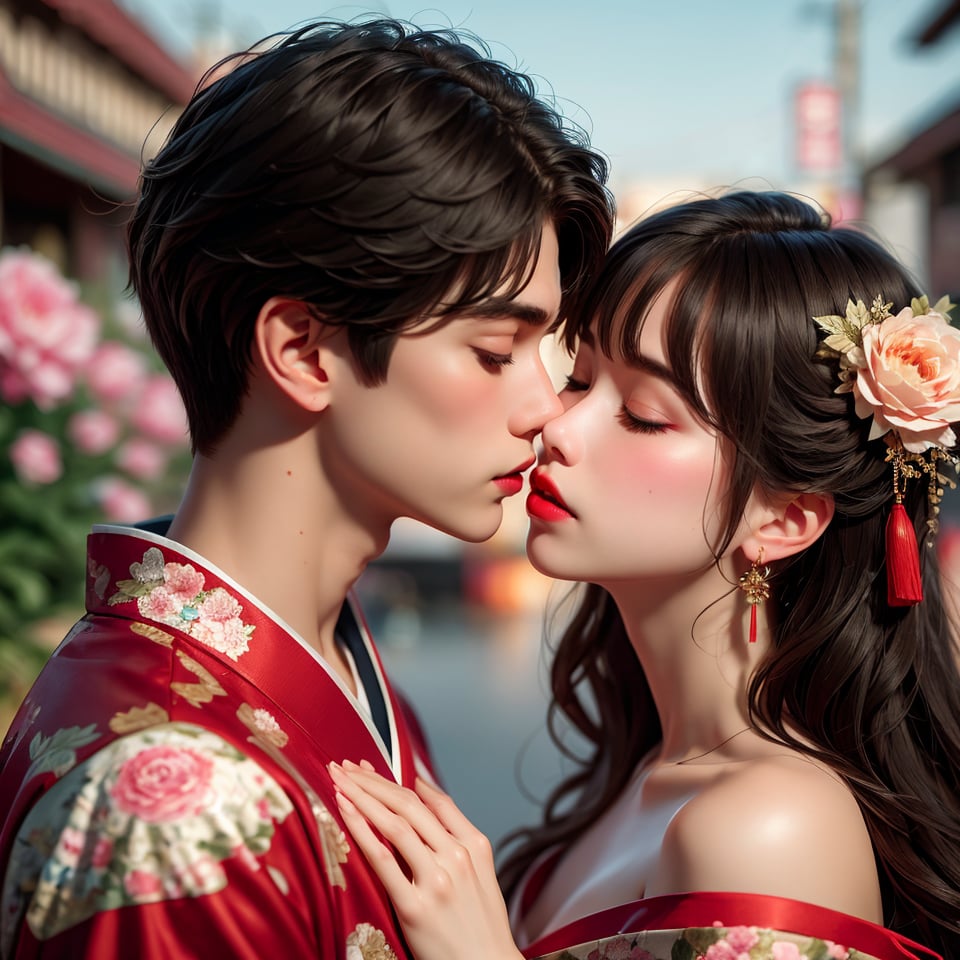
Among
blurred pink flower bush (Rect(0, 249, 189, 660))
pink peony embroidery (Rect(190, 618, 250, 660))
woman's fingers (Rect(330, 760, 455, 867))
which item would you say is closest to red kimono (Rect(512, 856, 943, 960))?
woman's fingers (Rect(330, 760, 455, 867))

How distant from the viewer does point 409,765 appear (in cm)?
170

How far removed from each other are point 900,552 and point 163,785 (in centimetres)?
117

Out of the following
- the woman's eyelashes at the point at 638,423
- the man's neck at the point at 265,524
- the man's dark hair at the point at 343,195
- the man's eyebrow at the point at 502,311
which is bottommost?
the man's neck at the point at 265,524

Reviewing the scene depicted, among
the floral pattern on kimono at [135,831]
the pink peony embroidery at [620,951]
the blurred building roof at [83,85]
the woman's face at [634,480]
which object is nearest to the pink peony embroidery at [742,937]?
the pink peony embroidery at [620,951]

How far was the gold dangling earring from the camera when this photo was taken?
5.90 feet

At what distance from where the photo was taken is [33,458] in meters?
3.06

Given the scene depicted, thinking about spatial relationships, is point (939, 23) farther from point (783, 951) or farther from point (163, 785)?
point (163, 785)

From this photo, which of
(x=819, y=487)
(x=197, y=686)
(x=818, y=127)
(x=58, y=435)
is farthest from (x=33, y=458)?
(x=818, y=127)

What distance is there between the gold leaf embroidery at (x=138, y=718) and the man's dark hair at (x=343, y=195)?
0.44 meters

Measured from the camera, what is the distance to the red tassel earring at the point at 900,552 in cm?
172

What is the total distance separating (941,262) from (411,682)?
9.64m

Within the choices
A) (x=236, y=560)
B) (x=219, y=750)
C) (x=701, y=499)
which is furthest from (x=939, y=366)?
(x=219, y=750)

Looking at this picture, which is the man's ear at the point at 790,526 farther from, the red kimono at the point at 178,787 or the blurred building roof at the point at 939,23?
the blurred building roof at the point at 939,23

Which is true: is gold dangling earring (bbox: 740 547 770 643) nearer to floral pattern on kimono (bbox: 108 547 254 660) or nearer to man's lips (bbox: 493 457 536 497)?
man's lips (bbox: 493 457 536 497)
